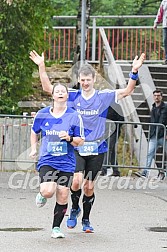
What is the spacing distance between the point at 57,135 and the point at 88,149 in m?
0.68

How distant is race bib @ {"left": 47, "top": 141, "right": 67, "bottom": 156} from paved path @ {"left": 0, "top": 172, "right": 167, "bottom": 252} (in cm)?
93

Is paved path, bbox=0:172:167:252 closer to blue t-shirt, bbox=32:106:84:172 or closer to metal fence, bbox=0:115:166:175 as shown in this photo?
metal fence, bbox=0:115:166:175

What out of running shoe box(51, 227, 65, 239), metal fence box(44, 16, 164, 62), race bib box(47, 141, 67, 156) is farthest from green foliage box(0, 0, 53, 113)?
running shoe box(51, 227, 65, 239)

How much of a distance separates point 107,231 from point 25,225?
1.02 metres

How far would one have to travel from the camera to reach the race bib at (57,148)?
9406mm

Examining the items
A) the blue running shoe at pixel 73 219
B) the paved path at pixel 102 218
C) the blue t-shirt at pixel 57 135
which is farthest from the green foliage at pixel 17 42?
the blue t-shirt at pixel 57 135

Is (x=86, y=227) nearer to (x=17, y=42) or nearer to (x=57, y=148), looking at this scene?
(x=57, y=148)

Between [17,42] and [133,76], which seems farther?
[17,42]

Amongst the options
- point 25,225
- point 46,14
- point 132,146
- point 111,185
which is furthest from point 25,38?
point 25,225

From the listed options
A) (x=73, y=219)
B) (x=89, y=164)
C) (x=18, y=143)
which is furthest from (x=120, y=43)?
(x=73, y=219)

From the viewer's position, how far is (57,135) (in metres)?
9.43

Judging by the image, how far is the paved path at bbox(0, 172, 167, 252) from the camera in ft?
29.9

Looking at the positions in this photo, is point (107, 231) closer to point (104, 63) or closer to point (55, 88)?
point (55, 88)

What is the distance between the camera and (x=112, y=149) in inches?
643
